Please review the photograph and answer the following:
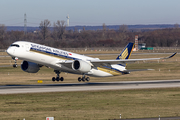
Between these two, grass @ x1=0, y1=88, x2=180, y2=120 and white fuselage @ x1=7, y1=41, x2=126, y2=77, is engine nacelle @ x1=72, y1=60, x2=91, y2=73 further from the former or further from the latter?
grass @ x1=0, y1=88, x2=180, y2=120

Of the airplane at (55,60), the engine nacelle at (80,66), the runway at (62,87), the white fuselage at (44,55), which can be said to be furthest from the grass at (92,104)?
the white fuselage at (44,55)

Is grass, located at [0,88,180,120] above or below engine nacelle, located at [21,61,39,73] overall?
below

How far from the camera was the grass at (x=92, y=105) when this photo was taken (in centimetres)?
2788

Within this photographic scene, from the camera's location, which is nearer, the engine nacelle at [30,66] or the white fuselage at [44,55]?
the white fuselage at [44,55]

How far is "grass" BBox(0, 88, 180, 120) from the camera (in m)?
27.9

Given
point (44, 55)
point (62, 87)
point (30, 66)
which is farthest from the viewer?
point (30, 66)

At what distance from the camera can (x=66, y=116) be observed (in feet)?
89.5

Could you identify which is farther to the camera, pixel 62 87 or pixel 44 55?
pixel 62 87

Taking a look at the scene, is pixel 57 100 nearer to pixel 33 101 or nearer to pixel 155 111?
pixel 33 101

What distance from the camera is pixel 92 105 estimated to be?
3312 centimetres

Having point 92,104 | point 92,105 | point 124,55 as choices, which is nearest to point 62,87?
point 124,55

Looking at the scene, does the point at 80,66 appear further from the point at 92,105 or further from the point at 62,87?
the point at 92,105

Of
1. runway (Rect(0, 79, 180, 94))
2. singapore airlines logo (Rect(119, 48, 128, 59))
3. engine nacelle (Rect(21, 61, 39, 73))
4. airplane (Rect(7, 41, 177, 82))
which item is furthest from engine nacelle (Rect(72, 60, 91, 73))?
singapore airlines logo (Rect(119, 48, 128, 59))

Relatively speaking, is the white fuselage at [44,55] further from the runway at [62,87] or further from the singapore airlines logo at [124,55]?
the singapore airlines logo at [124,55]
